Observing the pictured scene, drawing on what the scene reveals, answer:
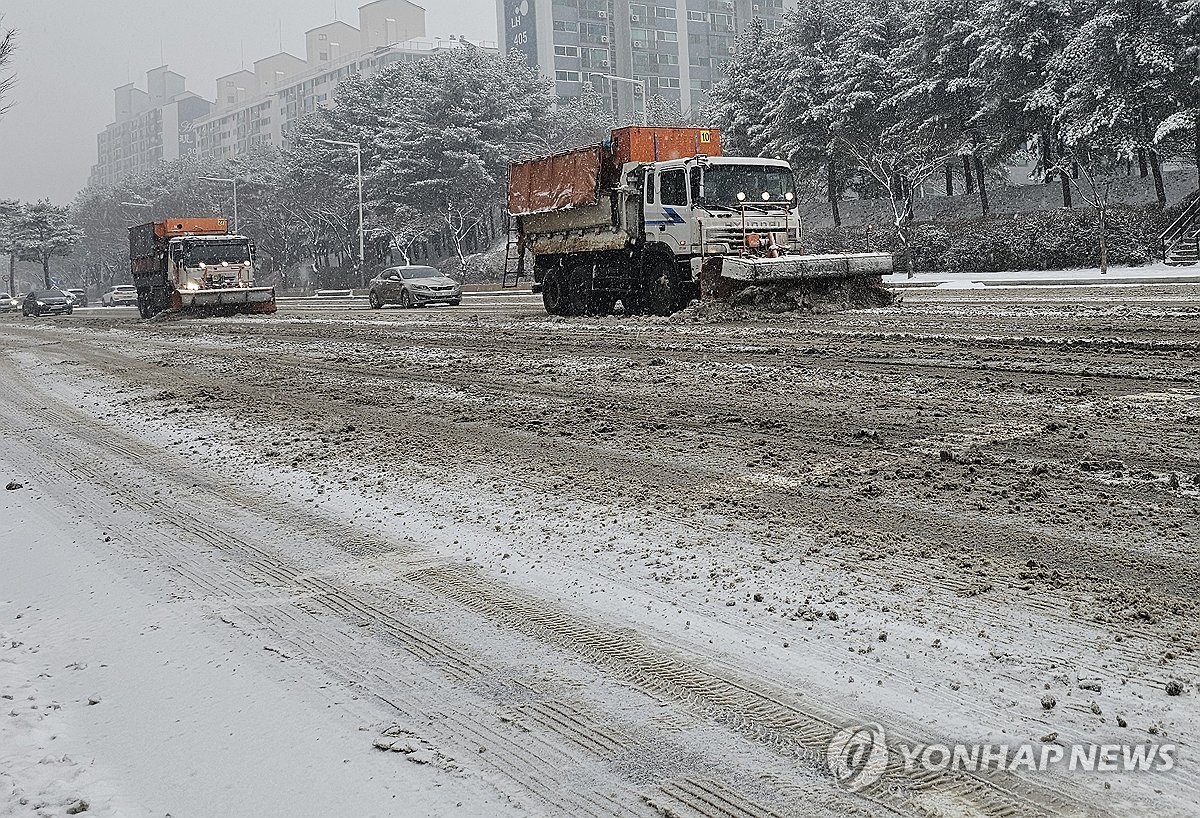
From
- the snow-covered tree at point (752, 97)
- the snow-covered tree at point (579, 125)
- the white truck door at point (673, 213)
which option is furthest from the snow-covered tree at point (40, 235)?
the white truck door at point (673, 213)

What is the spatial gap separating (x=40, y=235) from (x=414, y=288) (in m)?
79.9

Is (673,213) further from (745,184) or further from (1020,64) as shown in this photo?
(1020,64)

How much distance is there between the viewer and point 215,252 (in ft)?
112

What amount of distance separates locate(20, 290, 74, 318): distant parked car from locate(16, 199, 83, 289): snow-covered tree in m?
48.6

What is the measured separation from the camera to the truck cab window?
18.6 metres

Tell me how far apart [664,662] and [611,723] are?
472 millimetres

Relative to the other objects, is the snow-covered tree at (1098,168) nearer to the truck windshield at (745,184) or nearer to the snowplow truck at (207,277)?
the truck windshield at (745,184)

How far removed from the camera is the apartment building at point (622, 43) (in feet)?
491

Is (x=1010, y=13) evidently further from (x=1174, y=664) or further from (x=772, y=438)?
(x=1174, y=664)

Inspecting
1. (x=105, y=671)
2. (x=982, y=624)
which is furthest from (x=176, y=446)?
(x=982, y=624)

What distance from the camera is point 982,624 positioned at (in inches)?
155

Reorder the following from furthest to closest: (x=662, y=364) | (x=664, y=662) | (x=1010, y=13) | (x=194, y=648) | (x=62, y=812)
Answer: (x=1010, y=13)
(x=662, y=364)
(x=194, y=648)
(x=664, y=662)
(x=62, y=812)

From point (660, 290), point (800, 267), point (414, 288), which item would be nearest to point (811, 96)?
point (414, 288)

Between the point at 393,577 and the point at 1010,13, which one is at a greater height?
the point at 1010,13
